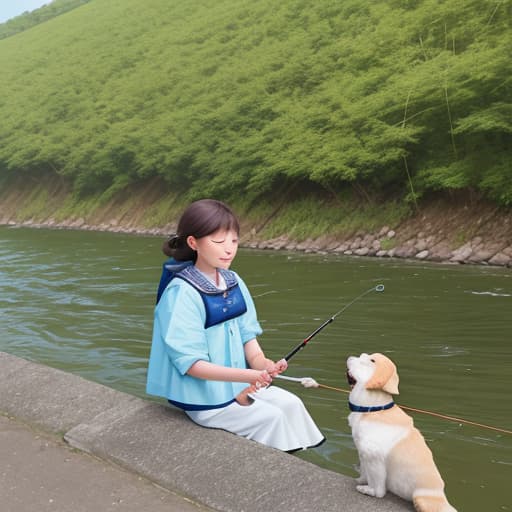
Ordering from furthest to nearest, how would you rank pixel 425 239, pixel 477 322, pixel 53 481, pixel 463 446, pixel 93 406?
pixel 425 239
pixel 477 322
pixel 463 446
pixel 93 406
pixel 53 481

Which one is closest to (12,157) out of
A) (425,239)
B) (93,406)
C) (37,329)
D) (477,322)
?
(425,239)

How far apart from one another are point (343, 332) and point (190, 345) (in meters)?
5.75

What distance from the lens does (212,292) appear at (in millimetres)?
3307

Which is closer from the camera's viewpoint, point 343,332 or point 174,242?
point 174,242

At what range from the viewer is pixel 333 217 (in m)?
19.3

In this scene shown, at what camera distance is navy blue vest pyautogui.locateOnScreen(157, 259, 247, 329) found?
329 centimetres

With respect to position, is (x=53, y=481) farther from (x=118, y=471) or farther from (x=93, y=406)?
(x=93, y=406)

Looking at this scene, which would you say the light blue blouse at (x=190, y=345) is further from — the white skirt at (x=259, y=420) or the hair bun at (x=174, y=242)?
the hair bun at (x=174, y=242)

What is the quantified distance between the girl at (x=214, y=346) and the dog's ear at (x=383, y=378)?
513 millimetres

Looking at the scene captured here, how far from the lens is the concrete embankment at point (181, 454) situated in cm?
285

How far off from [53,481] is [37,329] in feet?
21.9

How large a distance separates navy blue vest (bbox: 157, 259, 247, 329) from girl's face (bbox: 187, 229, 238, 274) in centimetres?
10

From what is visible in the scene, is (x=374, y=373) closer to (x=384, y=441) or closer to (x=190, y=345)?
(x=384, y=441)

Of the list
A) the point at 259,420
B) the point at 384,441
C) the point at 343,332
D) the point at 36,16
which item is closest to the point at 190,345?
the point at 259,420
